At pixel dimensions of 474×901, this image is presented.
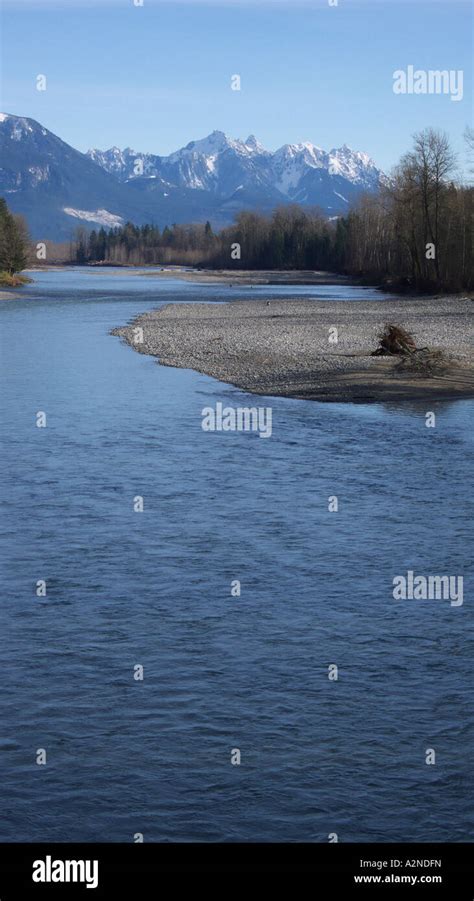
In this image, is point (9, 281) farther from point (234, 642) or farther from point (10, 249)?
point (234, 642)

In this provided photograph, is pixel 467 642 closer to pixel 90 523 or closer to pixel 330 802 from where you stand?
pixel 330 802

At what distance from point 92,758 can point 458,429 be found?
20.5m

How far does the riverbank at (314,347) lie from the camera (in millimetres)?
38156

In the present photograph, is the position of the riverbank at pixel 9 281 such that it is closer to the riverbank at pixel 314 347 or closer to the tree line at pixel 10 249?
the tree line at pixel 10 249

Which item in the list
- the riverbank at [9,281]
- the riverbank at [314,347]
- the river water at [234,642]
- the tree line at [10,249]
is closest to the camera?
the river water at [234,642]

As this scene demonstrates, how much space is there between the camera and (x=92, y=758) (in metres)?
10.9

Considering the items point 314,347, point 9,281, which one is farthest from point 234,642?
point 9,281

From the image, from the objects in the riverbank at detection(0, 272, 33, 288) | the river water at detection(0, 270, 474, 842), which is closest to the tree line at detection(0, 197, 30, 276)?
the riverbank at detection(0, 272, 33, 288)

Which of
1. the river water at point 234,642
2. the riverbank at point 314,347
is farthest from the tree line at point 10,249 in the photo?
the river water at point 234,642

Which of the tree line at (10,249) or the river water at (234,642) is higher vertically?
the tree line at (10,249)

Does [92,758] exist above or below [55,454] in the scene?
below

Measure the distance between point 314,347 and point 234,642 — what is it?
36319 mm

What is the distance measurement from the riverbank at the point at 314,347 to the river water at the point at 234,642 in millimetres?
9795
